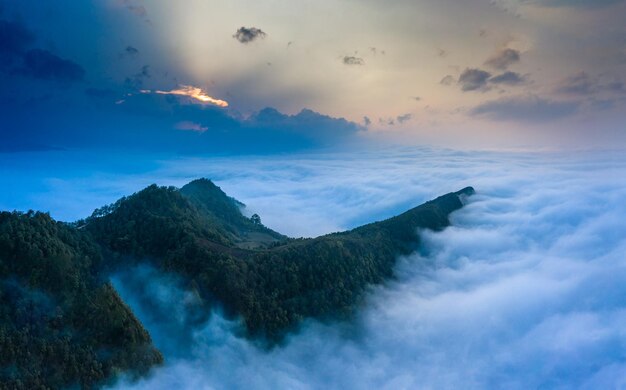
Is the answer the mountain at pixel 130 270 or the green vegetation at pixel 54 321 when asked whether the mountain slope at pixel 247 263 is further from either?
the green vegetation at pixel 54 321

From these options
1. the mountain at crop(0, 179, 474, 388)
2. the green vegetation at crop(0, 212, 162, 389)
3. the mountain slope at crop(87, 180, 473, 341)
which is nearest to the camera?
the green vegetation at crop(0, 212, 162, 389)

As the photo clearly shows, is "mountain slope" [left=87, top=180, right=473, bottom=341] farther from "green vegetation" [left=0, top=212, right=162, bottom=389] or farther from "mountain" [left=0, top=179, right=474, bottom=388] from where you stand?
"green vegetation" [left=0, top=212, right=162, bottom=389]

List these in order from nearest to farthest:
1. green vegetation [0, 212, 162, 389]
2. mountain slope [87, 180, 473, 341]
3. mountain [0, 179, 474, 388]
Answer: green vegetation [0, 212, 162, 389]
mountain [0, 179, 474, 388]
mountain slope [87, 180, 473, 341]

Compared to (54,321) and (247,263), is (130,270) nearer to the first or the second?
(54,321)

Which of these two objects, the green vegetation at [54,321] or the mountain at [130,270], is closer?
the green vegetation at [54,321]

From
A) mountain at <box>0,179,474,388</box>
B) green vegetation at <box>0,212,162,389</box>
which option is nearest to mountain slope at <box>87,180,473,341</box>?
mountain at <box>0,179,474,388</box>

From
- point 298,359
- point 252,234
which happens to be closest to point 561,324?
point 298,359

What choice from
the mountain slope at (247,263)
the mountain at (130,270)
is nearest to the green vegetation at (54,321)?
the mountain at (130,270)

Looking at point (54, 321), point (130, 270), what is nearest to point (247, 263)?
point (130, 270)

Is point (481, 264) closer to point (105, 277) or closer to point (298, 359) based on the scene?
point (298, 359)
